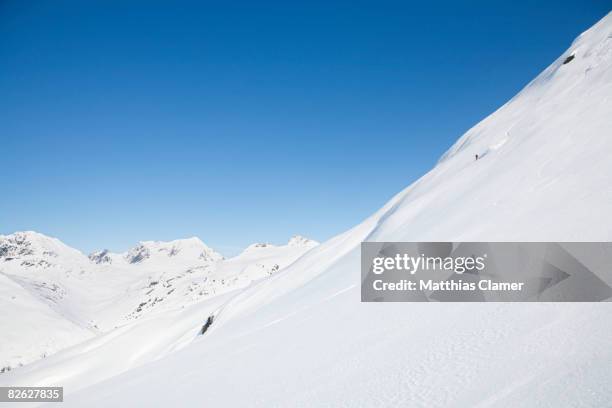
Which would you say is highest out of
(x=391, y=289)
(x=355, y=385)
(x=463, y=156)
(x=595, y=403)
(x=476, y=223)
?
(x=463, y=156)

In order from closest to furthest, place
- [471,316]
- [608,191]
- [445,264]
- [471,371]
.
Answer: [471,371]
[471,316]
[608,191]
[445,264]

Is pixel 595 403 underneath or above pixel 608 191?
underneath

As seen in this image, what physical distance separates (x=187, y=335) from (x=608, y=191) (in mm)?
18838

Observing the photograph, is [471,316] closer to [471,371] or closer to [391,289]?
[471,371]

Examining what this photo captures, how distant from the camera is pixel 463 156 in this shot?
18.8 m

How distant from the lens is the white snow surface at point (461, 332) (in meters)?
3.49

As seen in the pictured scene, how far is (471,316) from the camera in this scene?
5078mm

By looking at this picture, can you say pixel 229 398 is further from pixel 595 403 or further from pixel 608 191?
pixel 608 191

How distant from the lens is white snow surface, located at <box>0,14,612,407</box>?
3492mm

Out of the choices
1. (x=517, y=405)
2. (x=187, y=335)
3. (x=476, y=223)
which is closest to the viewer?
(x=517, y=405)

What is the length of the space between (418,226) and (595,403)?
919 centimetres

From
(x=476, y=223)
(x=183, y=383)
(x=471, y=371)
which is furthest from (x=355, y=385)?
(x=476, y=223)

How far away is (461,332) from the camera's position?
4.70 m

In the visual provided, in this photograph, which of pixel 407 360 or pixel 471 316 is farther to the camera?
pixel 471 316
